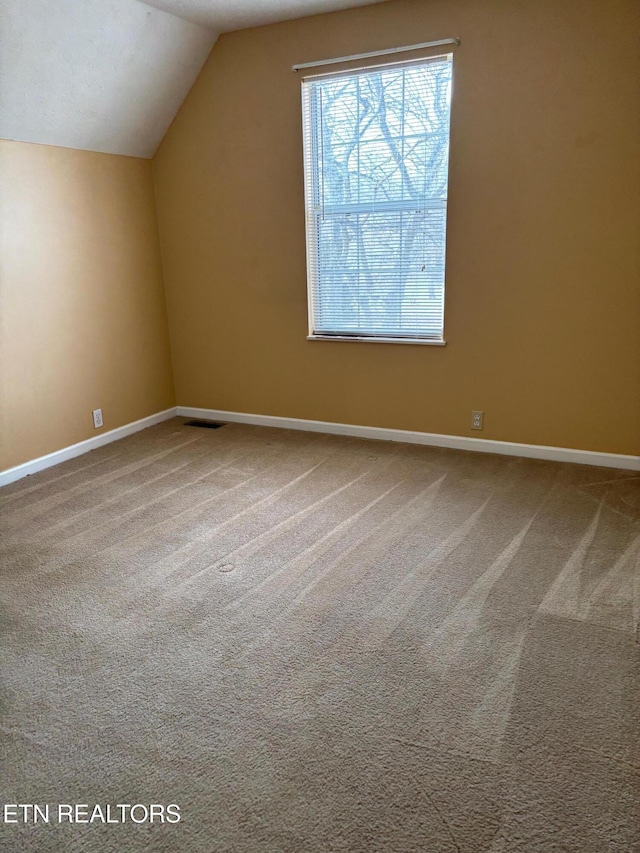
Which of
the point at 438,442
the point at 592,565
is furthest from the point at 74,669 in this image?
the point at 438,442

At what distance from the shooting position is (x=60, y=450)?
402 centimetres

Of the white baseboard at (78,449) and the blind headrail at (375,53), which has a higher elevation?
the blind headrail at (375,53)

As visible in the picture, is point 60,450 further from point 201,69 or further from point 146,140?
point 201,69

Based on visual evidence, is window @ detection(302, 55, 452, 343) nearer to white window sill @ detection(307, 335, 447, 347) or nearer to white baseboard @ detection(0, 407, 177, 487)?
white window sill @ detection(307, 335, 447, 347)

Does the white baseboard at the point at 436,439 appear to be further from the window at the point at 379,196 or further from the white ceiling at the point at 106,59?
the white ceiling at the point at 106,59

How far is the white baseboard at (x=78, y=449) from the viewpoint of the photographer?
12.2 ft

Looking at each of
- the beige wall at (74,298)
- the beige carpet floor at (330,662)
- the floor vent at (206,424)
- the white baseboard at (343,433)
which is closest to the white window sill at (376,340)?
the white baseboard at (343,433)

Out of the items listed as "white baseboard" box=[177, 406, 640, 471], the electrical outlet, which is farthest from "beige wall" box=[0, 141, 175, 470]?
the electrical outlet

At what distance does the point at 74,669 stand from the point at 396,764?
1120 millimetres

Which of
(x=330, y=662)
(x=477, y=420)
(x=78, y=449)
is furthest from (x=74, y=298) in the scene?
(x=330, y=662)

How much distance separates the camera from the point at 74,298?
13.2 feet

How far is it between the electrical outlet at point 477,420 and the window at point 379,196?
55cm

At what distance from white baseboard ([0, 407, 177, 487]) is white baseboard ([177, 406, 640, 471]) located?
308 millimetres

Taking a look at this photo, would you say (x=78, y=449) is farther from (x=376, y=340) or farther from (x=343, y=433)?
(x=376, y=340)
